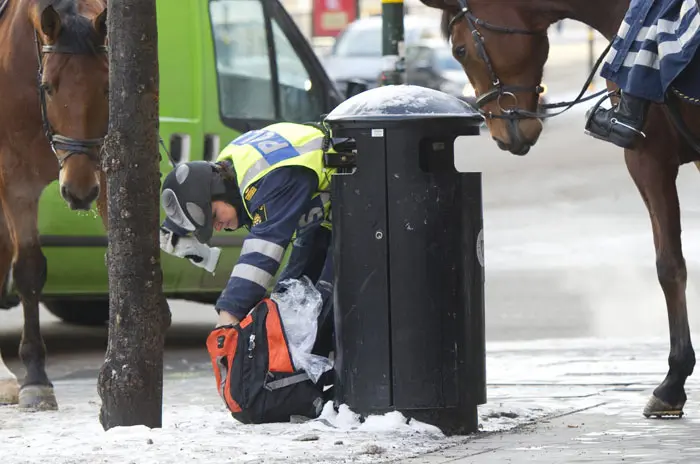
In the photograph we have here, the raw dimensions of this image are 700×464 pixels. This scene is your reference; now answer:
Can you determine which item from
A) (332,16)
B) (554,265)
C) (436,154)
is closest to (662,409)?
(436,154)

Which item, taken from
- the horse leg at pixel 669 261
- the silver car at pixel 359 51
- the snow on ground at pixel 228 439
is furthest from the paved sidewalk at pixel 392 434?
the silver car at pixel 359 51

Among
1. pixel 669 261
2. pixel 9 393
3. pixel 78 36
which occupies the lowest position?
pixel 9 393

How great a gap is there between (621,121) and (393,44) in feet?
13.6

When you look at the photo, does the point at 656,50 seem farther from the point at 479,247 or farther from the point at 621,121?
the point at 479,247

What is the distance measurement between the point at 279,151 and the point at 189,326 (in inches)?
213

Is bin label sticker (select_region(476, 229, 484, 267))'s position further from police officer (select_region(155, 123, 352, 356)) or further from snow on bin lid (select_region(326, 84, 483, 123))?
police officer (select_region(155, 123, 352, 356))

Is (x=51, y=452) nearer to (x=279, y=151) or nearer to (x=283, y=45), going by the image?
(x=279, y=151)

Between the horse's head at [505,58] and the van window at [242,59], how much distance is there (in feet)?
10.1

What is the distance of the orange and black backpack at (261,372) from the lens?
7.01 m

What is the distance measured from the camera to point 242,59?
11125 mm

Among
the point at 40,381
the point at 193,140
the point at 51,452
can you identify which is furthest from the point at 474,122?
the point at 193,140

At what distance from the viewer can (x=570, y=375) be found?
911 centimetres

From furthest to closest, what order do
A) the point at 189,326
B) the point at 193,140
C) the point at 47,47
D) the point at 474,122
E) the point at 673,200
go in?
the point at 189,326, the point at 193,140, the point at 47,47, the point at 673,200, the point at 474,122

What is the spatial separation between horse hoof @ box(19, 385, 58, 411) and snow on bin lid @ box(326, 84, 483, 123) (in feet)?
7.31
